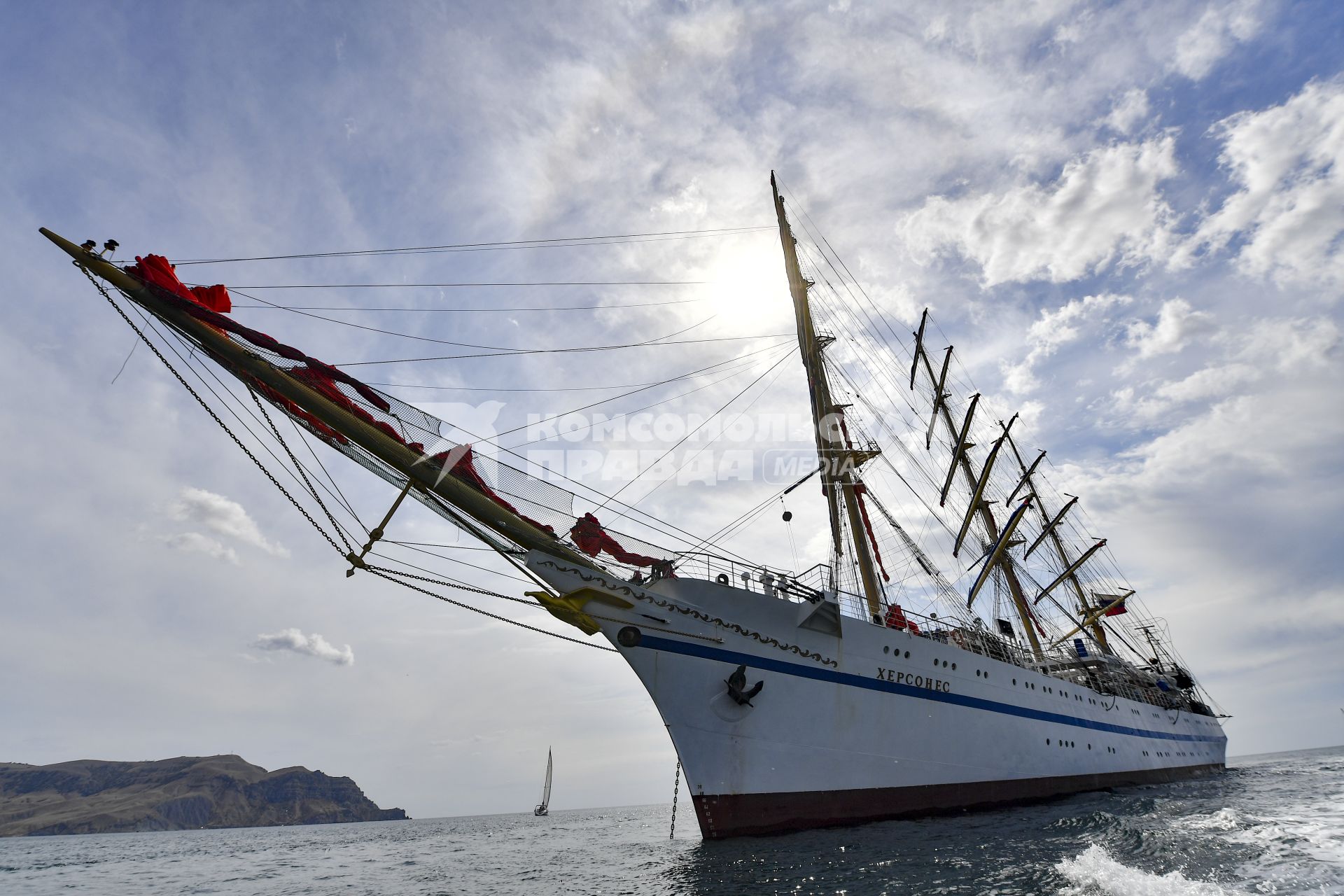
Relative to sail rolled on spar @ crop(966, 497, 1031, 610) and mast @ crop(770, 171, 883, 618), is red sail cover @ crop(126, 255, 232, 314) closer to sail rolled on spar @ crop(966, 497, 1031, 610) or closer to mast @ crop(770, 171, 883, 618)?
mast @ crop(770, 171, 883, 618)

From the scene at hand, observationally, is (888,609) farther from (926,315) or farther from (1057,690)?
(926,315)

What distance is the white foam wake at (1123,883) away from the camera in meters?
8.93

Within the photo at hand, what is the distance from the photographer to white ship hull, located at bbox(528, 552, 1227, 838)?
14867 millimetres

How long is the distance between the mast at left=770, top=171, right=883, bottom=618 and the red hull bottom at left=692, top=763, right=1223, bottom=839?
23.1 feet

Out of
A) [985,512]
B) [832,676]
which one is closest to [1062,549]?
[985,512]

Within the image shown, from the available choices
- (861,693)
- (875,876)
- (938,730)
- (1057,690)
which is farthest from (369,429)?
(1057,690)

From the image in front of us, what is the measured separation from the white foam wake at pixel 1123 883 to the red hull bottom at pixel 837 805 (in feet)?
18.6

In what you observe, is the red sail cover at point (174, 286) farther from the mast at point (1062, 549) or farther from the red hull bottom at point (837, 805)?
the mast at point (1062, 549)

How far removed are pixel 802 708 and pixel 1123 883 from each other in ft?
23.5

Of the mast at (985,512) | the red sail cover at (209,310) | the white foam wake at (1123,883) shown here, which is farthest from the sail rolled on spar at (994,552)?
the red sail cover at (209,310)

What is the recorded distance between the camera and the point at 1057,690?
23.8m

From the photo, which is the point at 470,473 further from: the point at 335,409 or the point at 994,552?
the point at 994,552

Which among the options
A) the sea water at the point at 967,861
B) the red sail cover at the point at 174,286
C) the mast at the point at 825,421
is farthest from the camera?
the mast at the point at 825,421

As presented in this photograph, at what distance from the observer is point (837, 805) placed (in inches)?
617
